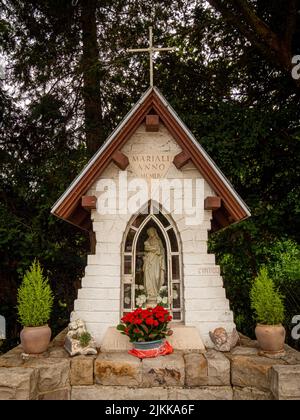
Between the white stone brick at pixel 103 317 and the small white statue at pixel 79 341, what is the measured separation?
0.17m

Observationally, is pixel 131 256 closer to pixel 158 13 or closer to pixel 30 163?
pixel 30 163

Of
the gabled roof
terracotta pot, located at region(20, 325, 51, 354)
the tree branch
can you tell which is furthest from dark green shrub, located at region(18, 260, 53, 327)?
the tree branch

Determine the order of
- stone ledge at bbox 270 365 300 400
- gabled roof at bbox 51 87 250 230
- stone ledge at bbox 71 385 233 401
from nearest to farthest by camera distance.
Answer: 1. stone ledge at bbox 270 365 300 400
2. stone ledge at bbox 71 385 233 401
3. gabled roof at bbox 51 87 250 230

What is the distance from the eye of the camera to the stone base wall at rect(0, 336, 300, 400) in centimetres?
457

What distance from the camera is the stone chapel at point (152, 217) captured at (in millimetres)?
5254

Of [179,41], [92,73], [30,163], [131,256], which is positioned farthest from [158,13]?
[131,256]

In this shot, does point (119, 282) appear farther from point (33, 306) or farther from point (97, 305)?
point (33, 306)

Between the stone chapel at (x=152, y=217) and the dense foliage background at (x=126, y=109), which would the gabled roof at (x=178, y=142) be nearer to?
the stone chapel at (x=152, y=217)

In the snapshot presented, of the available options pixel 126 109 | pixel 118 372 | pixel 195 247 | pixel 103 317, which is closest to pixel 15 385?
pixel 118 372

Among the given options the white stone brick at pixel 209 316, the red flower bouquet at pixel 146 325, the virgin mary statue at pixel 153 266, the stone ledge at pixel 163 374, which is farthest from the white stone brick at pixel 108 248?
the stone ledge at pixel 163 374

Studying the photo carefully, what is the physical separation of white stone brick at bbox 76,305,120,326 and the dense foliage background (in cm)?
293

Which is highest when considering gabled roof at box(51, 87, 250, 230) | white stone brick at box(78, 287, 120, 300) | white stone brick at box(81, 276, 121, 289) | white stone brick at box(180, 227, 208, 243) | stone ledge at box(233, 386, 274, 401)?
gabled roof at box(51, 87, 250, 230)

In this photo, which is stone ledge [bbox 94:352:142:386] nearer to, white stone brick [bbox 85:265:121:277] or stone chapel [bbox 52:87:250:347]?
stone chapel [bbox 52:87:250:347]
